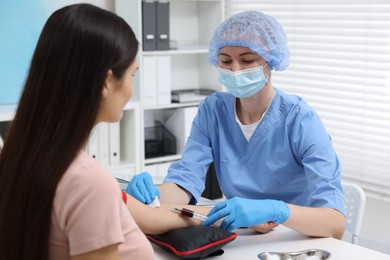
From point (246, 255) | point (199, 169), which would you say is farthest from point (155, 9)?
point (246, 255)

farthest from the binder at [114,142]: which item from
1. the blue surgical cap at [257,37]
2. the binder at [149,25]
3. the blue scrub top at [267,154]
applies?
the blue surgical cap at [257,37]

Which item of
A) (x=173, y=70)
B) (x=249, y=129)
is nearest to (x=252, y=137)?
(x=249, y=129)

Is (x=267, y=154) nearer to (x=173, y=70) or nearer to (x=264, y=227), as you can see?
(x=264, y=227)

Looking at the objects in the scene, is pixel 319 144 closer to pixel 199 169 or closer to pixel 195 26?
pixel 199 169

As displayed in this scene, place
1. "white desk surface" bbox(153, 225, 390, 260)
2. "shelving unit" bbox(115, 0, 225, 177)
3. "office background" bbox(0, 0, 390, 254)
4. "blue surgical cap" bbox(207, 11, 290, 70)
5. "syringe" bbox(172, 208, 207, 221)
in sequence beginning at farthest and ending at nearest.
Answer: "shelving unit" bbox(115, 0, 225, 177)
"office background" bbox(0, 0, 390, 254)
"blue surgical cap" bbox(207, 11, 290, 70)
"syringe" bbox(172, 208, 207, 221)
"white desk surface" bbox(153, 225, 390, 260)

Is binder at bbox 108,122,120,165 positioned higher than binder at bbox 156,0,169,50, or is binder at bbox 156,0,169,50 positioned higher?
binder at bbox 156,0,169,50

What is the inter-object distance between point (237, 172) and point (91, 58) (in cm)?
104

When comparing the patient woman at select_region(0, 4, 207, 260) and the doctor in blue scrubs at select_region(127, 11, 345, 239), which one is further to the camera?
the doctor in blue scrubs at select_region(127, 11, 345, 239)

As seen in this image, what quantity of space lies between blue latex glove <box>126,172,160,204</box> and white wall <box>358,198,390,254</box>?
1.46 meters

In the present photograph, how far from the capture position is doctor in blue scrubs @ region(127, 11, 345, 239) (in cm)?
187

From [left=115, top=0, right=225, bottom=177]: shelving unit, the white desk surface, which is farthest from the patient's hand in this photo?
[left=115, top=0, right=225, bottom=177]: shelving unit

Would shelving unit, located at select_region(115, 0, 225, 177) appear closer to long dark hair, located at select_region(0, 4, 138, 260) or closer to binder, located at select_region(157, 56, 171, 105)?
binder, located at select_region(157, 56, 171, 105)

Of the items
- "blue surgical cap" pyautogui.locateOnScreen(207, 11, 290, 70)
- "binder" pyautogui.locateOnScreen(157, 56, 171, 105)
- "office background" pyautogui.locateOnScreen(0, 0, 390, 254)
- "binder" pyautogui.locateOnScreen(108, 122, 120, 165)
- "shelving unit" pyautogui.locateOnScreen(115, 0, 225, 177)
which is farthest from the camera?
"shelving unit" pyautogui.locateOnScreen(115, 0, 225, 177)

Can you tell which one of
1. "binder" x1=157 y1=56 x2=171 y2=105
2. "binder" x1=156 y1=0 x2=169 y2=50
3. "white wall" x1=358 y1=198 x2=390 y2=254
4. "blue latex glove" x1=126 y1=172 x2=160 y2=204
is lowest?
"white wall" x1=358 y1=198 x2=390 y2=254
